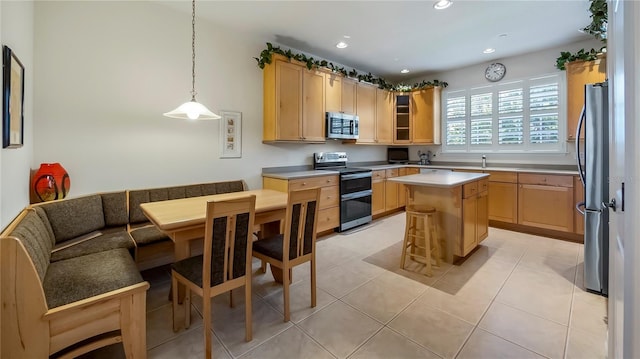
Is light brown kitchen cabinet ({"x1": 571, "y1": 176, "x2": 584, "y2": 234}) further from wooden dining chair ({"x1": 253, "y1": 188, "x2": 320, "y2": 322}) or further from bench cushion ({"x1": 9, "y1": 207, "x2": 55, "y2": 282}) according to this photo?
bench cushion ({"x1": 9, "y1": 207, "x2": 55, "y2": 282})

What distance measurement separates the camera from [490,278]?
105 inches

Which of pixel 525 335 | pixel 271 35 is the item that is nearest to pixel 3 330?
pixel 525 335

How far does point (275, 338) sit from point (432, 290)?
145 centimetres

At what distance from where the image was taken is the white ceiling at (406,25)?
2.97m

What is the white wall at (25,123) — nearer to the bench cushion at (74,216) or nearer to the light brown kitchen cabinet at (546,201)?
the bench cushion at (74,216)

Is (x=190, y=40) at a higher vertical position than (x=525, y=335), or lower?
higher

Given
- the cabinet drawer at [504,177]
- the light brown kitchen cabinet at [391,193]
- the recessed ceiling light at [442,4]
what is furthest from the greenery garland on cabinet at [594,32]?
the light brown kitchen cabinet at [391,193]

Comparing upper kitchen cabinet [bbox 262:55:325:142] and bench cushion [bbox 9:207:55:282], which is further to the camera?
upper kitchen cabinet [bbox 262:55:325:142]

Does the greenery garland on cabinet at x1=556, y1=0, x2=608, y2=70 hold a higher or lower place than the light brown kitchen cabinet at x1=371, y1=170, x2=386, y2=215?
higher

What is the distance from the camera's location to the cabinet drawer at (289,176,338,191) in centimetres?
365

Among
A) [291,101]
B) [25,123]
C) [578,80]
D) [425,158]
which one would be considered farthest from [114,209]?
[578,80]

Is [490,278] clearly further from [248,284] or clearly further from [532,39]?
[532,39]

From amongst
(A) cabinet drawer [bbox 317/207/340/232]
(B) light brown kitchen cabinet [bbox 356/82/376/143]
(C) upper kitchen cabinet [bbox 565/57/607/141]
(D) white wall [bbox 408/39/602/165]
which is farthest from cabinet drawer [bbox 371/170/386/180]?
(C) upper kitchen cabinet [bbox 565/57/607/141]

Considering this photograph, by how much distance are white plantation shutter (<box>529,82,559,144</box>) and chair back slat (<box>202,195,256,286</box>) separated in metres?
4.81
